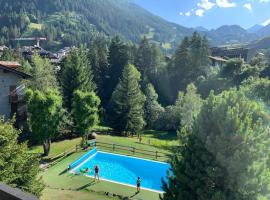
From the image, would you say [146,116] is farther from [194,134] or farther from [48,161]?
[194,134]

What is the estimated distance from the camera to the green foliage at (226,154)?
496 inches

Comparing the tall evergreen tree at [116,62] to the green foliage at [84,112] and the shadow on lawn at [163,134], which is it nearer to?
the shadow on lawn at [163,134]

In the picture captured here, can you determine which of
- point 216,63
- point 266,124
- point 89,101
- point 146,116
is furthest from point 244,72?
point 266,124

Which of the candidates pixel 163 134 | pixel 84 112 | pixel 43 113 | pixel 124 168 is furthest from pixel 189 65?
pixel 43 113

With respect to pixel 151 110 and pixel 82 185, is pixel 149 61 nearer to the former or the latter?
pixel 151 110

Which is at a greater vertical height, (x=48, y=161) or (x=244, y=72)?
(x=244, y=72)

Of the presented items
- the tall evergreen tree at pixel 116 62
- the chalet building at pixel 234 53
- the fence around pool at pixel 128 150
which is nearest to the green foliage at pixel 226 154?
the fence around pool at pixel 128 150

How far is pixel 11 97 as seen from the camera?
128 feet

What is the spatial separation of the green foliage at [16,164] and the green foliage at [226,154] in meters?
6.98

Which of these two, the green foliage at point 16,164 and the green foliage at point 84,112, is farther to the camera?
the green foliage at point 84,112

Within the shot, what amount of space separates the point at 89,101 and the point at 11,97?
29.6 ft

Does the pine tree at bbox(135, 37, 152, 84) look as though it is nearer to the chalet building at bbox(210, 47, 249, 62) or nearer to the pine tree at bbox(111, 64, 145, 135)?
the pine tree at bbox(111, 64, 145, 135)

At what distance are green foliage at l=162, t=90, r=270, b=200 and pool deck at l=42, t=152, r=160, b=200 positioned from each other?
41.0ft

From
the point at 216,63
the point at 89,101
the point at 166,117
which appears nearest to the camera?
the point at 89,101
